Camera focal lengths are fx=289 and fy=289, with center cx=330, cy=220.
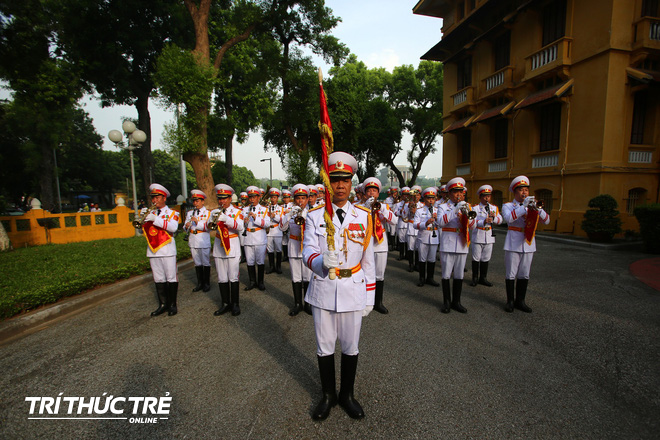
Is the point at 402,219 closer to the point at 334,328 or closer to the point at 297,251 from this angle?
the point at 297,251

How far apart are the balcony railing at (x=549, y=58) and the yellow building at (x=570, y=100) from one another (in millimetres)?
46

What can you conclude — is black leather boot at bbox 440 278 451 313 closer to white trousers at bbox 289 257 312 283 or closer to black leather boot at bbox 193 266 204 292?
white trousers at bbox 289 257 312 283

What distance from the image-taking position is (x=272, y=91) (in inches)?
737

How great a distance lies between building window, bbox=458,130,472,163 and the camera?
19.8 meters

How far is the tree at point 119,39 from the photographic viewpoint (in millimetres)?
15852

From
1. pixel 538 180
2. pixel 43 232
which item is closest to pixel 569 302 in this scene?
pixel 538 180

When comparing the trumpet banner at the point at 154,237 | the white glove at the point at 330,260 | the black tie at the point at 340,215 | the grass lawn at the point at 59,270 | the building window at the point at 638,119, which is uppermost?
the building window at the point at 638,119

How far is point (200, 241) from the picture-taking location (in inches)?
270

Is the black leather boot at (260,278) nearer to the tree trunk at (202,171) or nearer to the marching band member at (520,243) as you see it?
the marching band member at (520,243)

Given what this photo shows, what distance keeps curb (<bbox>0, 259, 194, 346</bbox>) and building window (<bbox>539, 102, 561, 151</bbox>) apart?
17622 mm

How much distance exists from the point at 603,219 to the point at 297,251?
11.7 metres

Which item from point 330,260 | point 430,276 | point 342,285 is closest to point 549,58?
point 430,276

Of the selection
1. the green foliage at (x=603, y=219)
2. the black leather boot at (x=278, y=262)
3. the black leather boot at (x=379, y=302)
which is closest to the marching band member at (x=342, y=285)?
the black leather boot at (x=379, y=302)

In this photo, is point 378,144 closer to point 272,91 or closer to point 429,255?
point 272,91
